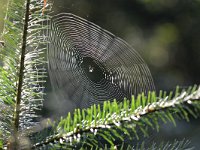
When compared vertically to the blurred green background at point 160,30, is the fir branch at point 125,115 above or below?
below

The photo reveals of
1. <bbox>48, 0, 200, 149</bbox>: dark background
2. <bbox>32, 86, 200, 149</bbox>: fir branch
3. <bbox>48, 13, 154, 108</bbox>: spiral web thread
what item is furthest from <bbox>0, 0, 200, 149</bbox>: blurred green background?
<bbox>32, 86, 200, 149</bbox>: fir branch

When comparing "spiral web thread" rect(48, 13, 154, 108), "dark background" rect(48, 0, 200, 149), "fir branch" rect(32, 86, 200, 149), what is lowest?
"fir branch" rect(32, 86, 200, 149)

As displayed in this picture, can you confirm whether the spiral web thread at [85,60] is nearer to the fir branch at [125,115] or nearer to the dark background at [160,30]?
the fir branch at [125,115]

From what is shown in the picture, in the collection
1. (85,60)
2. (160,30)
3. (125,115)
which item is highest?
(160,30)

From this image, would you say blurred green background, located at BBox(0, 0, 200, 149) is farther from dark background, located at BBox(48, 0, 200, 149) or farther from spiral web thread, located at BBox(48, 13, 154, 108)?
spiral web thread, located at BBox(48, 13, 154, 108)

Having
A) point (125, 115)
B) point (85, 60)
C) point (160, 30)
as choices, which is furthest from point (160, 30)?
point (125, 115)

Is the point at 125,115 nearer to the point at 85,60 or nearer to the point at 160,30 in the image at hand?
the point at 85,60

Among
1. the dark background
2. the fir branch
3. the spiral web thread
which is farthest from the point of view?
the dark background

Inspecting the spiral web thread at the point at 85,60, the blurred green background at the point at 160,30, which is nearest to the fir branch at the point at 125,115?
the spiral web thread at the point at 85,60

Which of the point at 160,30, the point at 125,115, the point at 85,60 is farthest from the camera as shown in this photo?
the point at 160,30
